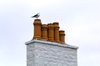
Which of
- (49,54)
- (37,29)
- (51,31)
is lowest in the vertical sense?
(49,54)

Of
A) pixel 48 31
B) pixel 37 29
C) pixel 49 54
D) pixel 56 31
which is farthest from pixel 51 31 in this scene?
pixel 49 54

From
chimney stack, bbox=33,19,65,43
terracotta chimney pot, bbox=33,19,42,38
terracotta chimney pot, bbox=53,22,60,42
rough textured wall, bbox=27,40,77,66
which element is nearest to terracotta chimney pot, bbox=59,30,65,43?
chimney stack, bbox=33,19,65,43

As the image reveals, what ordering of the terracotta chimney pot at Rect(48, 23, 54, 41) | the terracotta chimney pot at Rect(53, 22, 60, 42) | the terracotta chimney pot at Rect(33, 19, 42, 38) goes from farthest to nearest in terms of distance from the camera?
the terracotta chimney pot at Rect(53, 22, 60, 42), the terracotta chimney pot at Rect(48, 23, 54, 41), the terracotta chimney pot at Rect(33, 19, 42, 38)

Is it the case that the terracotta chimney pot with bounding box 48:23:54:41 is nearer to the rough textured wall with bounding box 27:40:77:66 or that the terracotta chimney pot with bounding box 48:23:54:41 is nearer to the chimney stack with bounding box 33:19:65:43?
the chimney stack with bounding box 33:19:65:43

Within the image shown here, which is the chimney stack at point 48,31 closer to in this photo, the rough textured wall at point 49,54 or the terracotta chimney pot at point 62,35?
the terracotta chimney pot at point 62,35

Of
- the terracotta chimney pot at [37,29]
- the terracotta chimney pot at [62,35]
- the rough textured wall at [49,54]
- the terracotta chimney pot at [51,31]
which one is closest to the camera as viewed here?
the rough textured wall at [49,54]

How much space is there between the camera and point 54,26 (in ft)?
71.3

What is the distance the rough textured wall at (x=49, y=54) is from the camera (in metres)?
20.2

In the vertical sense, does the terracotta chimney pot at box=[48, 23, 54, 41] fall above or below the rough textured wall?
above

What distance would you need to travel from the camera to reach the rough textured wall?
Result: 20.2 meters

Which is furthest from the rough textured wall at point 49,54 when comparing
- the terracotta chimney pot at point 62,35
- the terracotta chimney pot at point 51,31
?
the terracotta chimney pot at point 62,35

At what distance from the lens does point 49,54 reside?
20.6 m

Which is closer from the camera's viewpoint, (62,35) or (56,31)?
(56,31)

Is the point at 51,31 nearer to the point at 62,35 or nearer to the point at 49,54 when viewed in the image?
the point at 62,35
